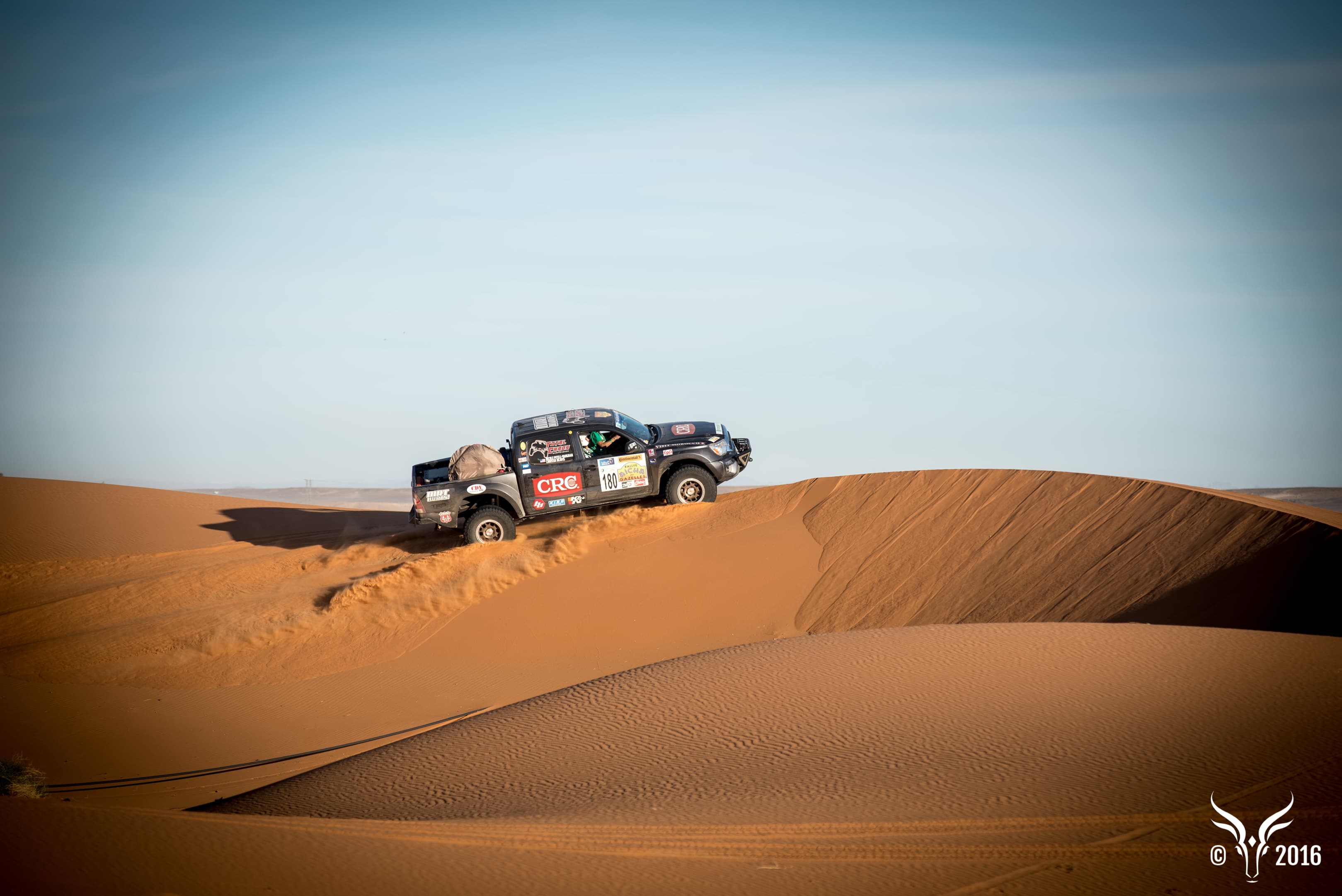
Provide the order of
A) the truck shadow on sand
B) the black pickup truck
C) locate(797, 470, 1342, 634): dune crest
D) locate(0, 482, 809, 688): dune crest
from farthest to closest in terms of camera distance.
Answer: the truck shadow on sand, the black pickup truck, locate(0, 482, 809, 688): dune crest, locate(797, 470, 1342, 634): dune crest

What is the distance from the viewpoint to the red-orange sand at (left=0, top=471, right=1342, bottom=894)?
5090 millimetres

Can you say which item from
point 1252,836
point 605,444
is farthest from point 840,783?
point 605,444

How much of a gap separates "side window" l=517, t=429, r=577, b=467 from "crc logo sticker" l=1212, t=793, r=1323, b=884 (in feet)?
39.7

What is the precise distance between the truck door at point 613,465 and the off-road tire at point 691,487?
1.78 ft

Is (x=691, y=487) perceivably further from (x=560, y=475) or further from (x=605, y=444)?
(x=560, y=475)

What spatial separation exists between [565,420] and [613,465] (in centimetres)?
120

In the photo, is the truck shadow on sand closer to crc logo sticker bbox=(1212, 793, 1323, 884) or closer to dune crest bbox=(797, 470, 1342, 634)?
dune crest bbox=(797, 470, 1342, 634)

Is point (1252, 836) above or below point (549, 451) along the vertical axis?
below

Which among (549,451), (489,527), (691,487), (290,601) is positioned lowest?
(290,601)

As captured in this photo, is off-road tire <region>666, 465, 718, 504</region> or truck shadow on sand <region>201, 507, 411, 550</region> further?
truck shadow on sand <region>201, 507, 411, 550</region>

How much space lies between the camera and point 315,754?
10695mm

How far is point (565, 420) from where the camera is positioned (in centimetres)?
1617

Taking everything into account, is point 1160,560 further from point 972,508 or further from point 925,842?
point 925,842

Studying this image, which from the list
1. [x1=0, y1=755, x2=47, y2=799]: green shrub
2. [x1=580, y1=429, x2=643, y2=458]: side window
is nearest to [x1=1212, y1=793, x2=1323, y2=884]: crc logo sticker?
[x1=0, y1=755, x2=47, y2=799]: green shrub
